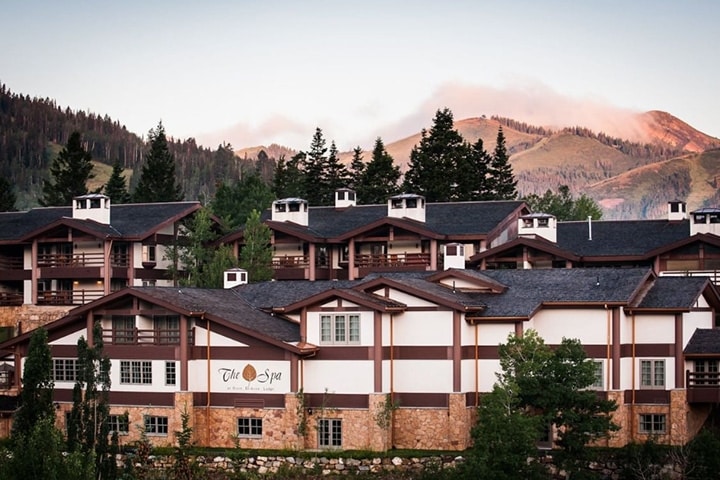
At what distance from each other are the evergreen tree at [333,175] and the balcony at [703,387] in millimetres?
45796

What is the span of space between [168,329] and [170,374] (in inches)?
67.7

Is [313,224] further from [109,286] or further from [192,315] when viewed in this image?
[192,315]

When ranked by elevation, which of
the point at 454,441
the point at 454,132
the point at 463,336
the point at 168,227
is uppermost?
the point at 454,132

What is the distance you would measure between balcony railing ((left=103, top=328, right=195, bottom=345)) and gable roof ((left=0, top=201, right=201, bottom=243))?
1823cm

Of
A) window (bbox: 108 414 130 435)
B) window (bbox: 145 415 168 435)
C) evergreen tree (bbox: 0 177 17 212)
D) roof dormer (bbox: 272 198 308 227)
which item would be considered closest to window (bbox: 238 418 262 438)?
window (bbox: 145 415 168 435)

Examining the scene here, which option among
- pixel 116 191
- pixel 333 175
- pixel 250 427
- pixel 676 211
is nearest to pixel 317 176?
pixel 333 175

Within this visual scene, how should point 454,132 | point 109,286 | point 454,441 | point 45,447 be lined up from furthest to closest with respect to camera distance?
1. point 454,132
2. point 109,286
3. point 454,441
4. point 45,447

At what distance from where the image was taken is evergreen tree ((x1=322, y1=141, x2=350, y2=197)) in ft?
313

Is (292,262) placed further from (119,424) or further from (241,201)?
(119,424)

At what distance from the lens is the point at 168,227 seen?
7481 cm

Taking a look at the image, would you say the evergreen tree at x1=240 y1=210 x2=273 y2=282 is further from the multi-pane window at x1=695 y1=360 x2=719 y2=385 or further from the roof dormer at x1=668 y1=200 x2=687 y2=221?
the multi-pane window at x1=695 y1=360 x2=719 y2=385

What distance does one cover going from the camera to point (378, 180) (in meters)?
91.2

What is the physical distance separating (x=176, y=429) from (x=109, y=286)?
70.1ft

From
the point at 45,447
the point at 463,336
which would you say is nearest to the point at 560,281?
the point at 463,336
